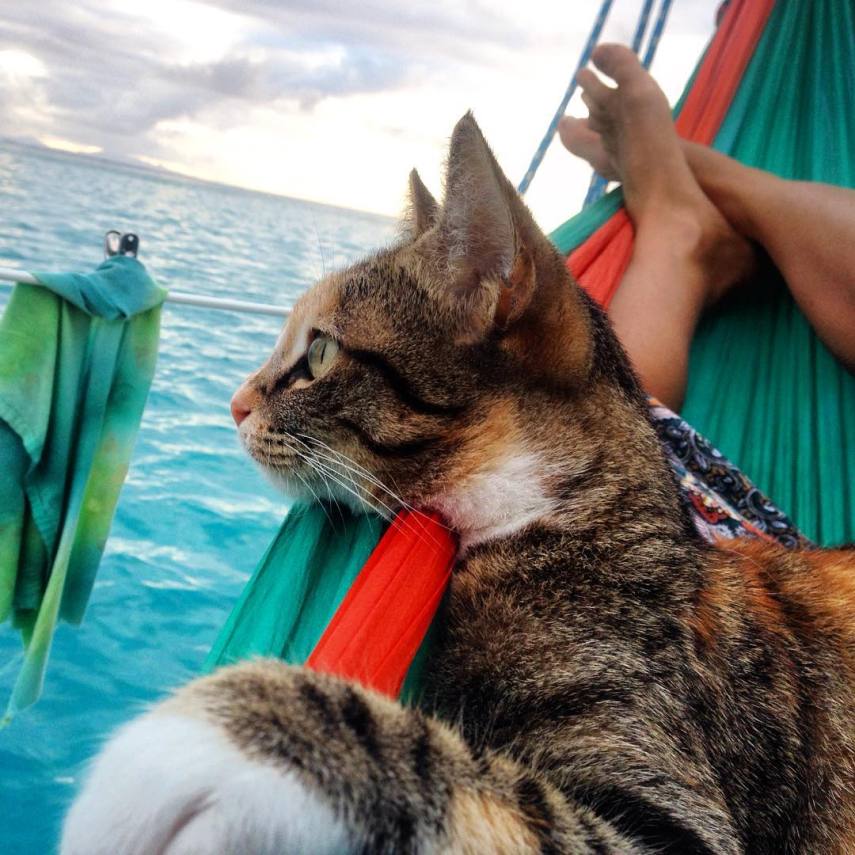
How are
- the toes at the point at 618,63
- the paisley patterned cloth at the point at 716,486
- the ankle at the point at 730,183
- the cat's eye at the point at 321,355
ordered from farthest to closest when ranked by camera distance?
1. the toes at the point at 618,63
2. the ankle at the point at 730,183
3. the paisley patterned cloth at the point at 716,486
4. the cat's eye at the point at 321,355

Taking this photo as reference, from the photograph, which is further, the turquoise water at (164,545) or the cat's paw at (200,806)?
the turquoise water at (164,545)

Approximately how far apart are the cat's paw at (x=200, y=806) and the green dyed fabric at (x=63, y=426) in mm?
1020

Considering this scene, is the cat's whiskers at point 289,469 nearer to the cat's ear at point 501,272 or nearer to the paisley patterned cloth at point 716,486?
the cat's ear at point 501,272

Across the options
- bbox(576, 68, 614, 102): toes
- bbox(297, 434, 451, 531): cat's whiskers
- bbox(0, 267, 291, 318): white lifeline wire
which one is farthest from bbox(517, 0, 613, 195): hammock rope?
bbox(297, 434, 451, 531): cat's whiskers

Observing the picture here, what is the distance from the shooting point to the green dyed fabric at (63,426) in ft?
4.69

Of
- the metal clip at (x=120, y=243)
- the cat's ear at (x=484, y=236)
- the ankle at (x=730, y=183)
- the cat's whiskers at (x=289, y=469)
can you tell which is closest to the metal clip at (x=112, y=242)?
the metal clip at (x=120, y=243)

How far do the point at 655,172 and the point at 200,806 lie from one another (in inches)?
54.7

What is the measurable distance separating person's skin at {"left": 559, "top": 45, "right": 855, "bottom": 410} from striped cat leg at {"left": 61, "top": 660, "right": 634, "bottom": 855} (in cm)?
92

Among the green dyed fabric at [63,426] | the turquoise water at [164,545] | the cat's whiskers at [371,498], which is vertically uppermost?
the cat's whiskers at [371,498]

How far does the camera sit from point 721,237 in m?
1.57

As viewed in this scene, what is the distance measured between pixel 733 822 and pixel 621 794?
0.12 m

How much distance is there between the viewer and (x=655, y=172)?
5.21 feet

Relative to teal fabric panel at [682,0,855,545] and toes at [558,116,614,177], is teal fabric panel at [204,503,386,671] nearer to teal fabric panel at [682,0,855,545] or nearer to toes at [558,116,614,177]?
teal fabric panel at [682,0,855,545]

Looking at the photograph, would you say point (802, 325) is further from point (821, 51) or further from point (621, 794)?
point (621, 794)
